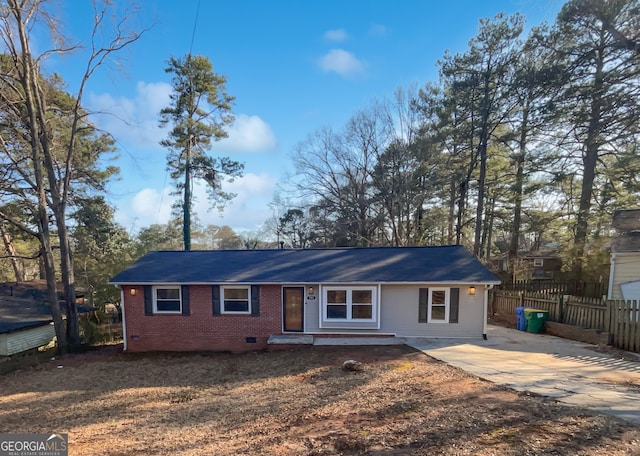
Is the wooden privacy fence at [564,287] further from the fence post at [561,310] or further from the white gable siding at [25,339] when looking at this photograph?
the white gable siding at [25,339]

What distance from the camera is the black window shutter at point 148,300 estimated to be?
445 inches

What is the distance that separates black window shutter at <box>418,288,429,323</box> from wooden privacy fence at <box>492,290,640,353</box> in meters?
4.76

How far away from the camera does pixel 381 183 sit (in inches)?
870

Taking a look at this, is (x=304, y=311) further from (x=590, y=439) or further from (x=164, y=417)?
(x=590, y=439)

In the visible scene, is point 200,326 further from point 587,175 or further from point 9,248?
point 587,175

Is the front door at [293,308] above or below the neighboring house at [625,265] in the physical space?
below

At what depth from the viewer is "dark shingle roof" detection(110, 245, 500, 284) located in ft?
35.0

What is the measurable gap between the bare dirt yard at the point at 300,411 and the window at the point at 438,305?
1.93m

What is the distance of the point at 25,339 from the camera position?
13.2m

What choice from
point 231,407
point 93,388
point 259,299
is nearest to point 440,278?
point 259,299

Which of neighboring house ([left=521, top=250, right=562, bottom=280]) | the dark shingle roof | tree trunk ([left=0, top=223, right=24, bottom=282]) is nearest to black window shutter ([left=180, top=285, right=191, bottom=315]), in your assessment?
the dark shingle roof

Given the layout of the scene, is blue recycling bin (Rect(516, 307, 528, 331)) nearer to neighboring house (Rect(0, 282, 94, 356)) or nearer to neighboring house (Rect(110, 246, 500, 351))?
neighboring house (Rect(110, 246, 500, 351))

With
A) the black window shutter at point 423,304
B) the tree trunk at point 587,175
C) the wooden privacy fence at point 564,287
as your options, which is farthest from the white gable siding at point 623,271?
the black window shutter at point 423,304

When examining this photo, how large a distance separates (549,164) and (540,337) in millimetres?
9952
